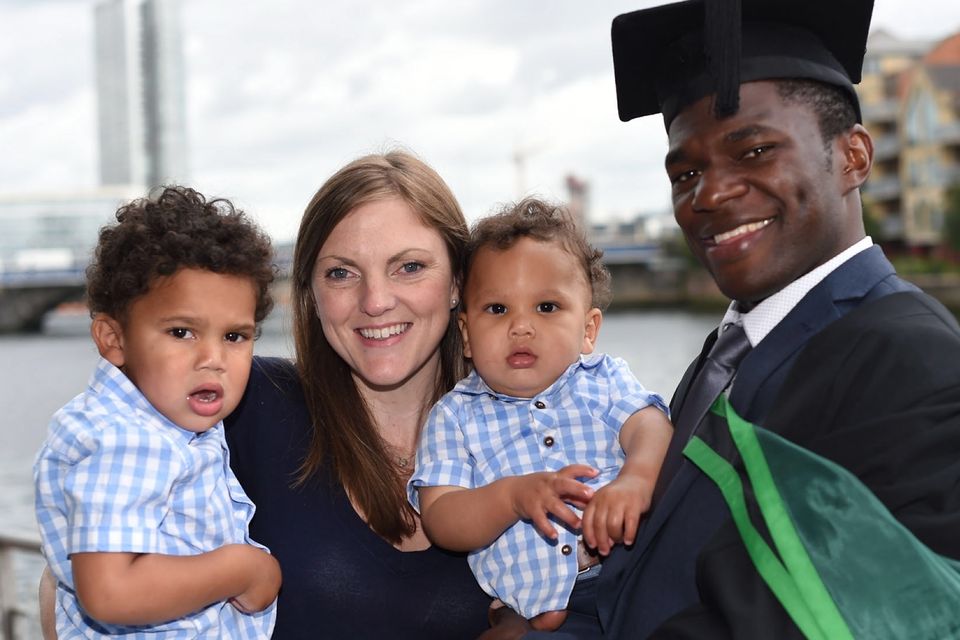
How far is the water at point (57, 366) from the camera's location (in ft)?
49.0

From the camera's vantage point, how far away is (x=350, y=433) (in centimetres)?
255

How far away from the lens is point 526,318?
230 centimetres

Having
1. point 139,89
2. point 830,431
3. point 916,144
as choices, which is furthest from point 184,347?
point 139,89

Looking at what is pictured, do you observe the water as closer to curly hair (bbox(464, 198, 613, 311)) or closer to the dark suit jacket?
curly hair (bbox(464, 198, 613, 311))

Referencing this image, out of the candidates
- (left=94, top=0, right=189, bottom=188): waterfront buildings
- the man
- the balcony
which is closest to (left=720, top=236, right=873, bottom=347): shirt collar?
the man

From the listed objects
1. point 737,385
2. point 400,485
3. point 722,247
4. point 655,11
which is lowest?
point 400,485

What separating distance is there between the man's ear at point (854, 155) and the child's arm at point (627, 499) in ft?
2.05

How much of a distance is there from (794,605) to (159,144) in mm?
101560

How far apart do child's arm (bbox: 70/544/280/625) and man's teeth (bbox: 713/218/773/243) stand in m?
1.07

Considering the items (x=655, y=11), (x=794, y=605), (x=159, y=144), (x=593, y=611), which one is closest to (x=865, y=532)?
(x=794, y=605)

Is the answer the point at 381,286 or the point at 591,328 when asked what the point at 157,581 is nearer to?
the point at 381,286

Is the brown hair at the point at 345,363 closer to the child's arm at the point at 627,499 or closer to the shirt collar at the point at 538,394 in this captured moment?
the shirt collar at the point at 538,394

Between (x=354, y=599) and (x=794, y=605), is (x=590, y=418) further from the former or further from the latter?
(x=794, y=605)

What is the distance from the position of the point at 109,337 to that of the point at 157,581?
51 centimetres
